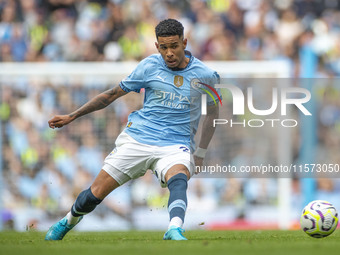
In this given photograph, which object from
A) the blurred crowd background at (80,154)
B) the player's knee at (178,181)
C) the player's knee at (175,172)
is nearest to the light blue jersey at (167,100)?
the player's knee at (175,172)

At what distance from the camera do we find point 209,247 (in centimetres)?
616

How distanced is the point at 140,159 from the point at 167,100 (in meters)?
0.68

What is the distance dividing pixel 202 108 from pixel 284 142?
5252 mm

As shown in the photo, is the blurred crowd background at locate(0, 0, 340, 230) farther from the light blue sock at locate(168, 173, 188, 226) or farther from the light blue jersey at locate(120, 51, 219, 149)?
the light blue sock at locate(168, 173, 188, 226)

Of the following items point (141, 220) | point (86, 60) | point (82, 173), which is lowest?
point (141, 220)

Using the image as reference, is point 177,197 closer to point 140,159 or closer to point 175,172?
point 175,172

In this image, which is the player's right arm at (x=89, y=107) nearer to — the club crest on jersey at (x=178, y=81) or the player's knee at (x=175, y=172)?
the club crest on jersey at (x=178, y=81)

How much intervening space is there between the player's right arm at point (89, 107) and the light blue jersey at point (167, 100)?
141 millimetres

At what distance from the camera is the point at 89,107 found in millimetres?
7797

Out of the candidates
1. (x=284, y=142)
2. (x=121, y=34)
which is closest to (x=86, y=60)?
(x=121, y=34)

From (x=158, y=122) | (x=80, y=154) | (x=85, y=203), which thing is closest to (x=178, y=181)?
(x=158, y=122)

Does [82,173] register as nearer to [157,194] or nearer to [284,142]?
[157,194]

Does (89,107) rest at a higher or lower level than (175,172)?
higher

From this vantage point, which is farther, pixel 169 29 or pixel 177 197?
pixel 169 29
